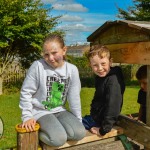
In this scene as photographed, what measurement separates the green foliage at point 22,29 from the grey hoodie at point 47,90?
12137 mm

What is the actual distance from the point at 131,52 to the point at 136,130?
95 cm

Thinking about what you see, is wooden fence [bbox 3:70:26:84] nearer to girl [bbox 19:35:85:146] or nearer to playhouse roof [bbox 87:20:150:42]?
playhouse roof [bbox 87:20:150:42]

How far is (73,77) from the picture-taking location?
128 inches

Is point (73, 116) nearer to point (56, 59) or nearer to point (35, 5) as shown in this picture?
point (56, 59)

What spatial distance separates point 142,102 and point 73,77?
4.58ft

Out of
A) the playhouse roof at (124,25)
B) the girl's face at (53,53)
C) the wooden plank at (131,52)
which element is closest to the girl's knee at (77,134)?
the girl's face at (53,53)

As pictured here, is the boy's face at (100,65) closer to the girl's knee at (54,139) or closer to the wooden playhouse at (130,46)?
the wooden playhouse at (130,46)

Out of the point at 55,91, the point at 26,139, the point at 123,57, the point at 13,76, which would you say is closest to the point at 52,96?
the point at 55,91

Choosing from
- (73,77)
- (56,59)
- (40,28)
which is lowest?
(73,77)

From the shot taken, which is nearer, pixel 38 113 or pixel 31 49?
pixel 38 113

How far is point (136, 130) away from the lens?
3.48 meters

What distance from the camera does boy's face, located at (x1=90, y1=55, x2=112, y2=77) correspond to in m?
3.35

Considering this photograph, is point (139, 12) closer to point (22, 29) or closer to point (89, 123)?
point (22, 29)

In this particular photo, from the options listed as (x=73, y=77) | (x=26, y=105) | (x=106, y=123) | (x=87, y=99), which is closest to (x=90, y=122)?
(x=106, y=123)
